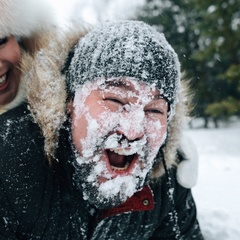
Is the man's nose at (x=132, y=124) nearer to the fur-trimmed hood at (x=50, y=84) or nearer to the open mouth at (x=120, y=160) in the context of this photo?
the open mouth at (x=120, y=160)

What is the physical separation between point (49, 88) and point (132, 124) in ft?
1.58

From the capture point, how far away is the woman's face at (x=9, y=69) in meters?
2.40

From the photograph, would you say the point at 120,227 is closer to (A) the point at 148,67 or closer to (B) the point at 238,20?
(A) the point at 148,67

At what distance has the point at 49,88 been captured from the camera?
71.8 inches

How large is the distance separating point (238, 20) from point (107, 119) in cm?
843

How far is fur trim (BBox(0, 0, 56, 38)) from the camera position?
244 cm

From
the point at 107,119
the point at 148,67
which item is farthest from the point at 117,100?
the point at 148,67

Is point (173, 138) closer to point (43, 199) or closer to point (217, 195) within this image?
point (43, 199)

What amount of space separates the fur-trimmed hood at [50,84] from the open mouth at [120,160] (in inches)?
11.5

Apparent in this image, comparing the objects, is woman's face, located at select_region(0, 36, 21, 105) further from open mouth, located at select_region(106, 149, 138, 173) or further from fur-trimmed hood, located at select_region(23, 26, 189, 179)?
open mouth, located at select_region(106, 149, 138, 173)

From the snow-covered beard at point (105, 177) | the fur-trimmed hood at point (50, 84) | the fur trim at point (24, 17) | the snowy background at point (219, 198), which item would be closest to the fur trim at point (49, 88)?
the fur-trimmed hood at point (50, 84)

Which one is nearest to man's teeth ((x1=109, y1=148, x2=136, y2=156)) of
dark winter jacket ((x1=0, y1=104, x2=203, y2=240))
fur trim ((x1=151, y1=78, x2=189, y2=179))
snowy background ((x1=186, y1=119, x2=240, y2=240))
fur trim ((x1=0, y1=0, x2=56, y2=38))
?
dark winter jacket ((x1=0, y1=104, x2=203, y2=240))

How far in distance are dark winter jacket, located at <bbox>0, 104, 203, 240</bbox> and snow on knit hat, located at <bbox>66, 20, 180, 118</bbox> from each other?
34cm

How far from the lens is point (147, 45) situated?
1.78 metres
